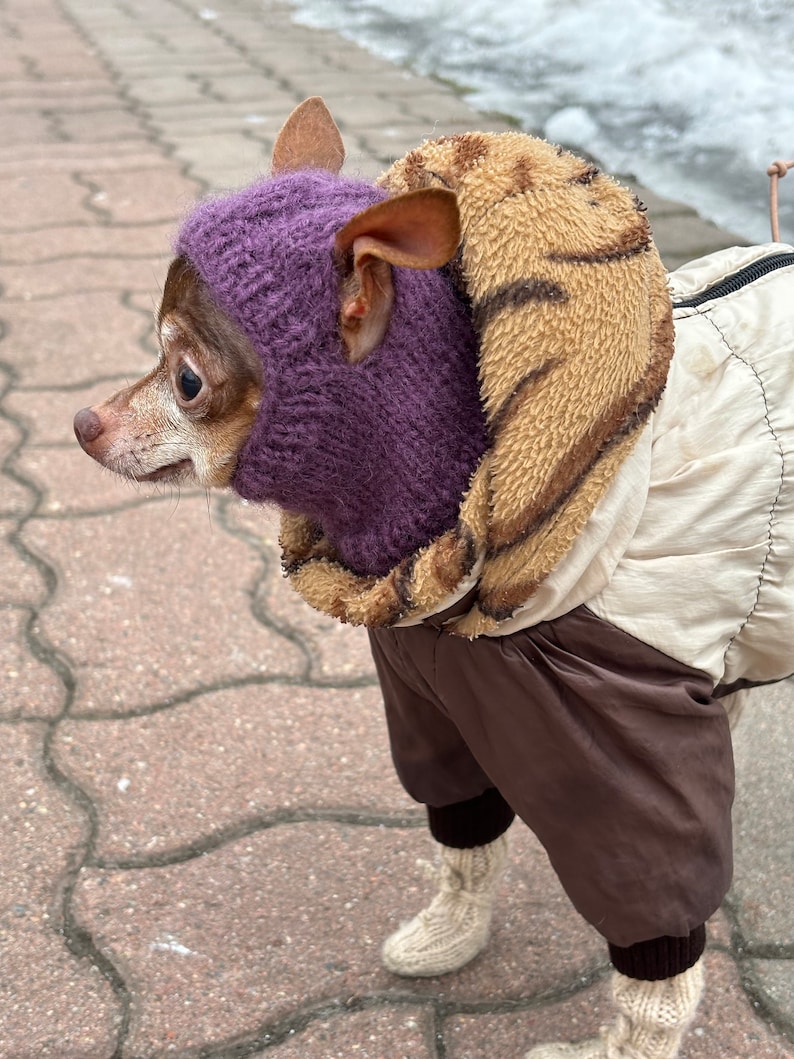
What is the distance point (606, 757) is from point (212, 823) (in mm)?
708

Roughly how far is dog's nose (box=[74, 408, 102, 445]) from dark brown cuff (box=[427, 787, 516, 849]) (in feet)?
1.80

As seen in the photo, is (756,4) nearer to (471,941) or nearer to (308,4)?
(308,4)

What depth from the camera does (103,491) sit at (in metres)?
2.15

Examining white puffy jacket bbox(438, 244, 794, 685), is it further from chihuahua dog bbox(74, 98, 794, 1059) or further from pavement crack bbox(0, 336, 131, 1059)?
pavement crack bbox(0, 336, 131, 1059)

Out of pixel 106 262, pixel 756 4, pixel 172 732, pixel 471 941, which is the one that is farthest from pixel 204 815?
pixel 756 4

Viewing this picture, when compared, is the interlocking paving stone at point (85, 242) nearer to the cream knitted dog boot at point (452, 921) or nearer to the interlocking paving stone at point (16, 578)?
the interlocking paving stone at point (16, 578)

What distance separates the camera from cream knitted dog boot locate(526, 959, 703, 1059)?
3.59 feet

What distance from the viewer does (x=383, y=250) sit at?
80 cm

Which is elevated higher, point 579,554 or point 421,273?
point 421,273

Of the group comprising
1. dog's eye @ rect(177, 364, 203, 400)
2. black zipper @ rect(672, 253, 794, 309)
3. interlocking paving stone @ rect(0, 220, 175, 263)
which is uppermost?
black zipper @ rect(672, 253, 794, 309)

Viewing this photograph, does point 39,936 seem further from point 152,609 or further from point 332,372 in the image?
point 332,372

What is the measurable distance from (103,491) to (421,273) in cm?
138

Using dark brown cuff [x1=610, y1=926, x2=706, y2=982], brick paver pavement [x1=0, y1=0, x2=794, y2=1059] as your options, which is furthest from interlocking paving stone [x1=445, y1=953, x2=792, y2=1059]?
dark brown cuff [x1=610, y1=926, x2=706, y2=982]

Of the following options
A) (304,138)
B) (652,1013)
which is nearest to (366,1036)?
(652,1013)
